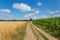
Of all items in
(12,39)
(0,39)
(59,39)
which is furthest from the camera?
(59,39)

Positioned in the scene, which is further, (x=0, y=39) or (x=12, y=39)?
(x=12, y=39)

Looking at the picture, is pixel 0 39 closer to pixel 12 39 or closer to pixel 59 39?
pixel 12 39

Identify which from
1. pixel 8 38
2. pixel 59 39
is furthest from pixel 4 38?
pixel 59 39

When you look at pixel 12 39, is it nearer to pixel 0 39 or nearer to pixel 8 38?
pixel 8 38

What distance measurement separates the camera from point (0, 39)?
8.26 metres

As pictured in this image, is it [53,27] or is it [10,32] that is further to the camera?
[53,27]

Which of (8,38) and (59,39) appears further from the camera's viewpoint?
(59,39)

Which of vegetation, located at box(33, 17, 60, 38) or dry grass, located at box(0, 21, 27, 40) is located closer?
dry grass, located at box(0, 21, 27, 40)

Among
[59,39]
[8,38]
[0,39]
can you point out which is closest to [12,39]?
[8,38]

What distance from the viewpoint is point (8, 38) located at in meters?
8.72

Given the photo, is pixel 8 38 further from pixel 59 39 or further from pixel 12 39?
pixel 59 39

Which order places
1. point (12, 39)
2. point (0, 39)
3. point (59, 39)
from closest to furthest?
point (0, 39)
point (12, 39)
point (59, 39)

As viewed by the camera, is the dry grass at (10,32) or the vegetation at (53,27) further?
the vegetation at (53,27)

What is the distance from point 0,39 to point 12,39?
0.82 meters
